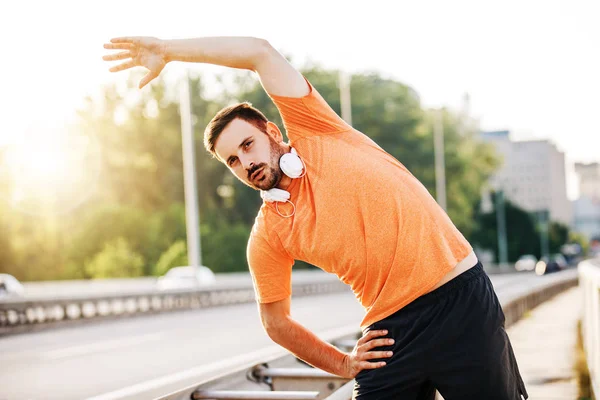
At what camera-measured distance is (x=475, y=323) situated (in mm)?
3369

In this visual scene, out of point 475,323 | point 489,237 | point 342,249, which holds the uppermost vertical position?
point 342,249

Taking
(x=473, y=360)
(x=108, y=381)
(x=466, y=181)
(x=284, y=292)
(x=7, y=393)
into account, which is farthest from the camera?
(x=466, y=181)

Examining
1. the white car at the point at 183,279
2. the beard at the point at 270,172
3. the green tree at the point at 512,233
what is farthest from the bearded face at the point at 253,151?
the green tree at the point at 512,233

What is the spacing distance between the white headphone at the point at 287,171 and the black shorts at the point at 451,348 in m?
0.57

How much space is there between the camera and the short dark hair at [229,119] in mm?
3578

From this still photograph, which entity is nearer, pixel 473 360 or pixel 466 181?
pixel 473 360

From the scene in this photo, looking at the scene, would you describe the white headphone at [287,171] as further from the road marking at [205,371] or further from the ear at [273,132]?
the road marking at [205,371]

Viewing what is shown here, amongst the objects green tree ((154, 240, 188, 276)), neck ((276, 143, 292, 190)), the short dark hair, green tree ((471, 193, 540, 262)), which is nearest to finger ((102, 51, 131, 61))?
the short dark hair

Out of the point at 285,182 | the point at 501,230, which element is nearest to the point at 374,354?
the point at 285,182

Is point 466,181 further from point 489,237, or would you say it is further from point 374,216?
point 374,216

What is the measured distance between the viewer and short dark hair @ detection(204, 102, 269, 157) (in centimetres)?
358

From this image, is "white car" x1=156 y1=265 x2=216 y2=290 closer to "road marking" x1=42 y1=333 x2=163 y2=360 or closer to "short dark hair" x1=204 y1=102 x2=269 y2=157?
"road marking" x1=42 y1=333 x2=163 y2=360

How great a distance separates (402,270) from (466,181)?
74039 millimetres

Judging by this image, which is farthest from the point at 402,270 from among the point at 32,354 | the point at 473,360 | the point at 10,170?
the point at 10,170
